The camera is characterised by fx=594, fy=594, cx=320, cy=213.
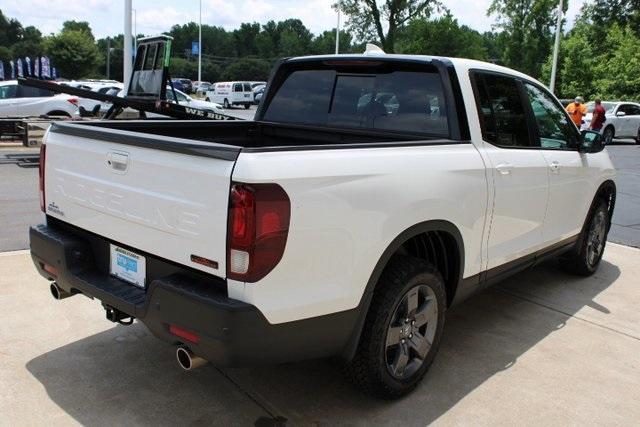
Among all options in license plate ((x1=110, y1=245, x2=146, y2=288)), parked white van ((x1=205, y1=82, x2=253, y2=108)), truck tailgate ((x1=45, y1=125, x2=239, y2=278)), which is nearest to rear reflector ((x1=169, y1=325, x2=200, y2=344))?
truck tailgate ((x1=45, y1=125, x2=239, y2=278))

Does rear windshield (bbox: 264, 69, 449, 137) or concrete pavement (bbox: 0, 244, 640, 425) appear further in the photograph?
rear windshield (bbox: 264, 69, 449, 137)

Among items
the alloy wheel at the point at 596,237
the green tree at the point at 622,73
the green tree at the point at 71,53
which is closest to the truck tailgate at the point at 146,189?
the alloy wheel at the point at 596,237

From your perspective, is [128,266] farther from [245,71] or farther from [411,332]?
[245,71]

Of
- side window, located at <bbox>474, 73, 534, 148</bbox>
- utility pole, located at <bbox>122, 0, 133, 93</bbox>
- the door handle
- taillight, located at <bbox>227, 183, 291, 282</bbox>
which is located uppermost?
utility pole, located at <bbox>122, 0, 133, 93</bbox>

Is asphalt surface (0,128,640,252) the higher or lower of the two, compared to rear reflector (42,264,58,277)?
lower

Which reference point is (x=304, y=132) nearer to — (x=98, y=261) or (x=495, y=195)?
(x=495, y=195)

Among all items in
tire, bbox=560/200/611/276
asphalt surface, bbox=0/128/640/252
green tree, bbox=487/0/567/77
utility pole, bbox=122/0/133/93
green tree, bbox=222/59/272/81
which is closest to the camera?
tire, bbox=560/200/611/276

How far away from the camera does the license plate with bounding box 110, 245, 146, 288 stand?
2.83 meters

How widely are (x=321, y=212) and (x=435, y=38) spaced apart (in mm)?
55416

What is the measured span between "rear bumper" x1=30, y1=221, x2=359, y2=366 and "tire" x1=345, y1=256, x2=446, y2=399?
215mm

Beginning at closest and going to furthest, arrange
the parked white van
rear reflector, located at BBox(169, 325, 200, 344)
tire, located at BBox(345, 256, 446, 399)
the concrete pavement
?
rear reflector, located at BBox(169, 325, 200, 344)
tire, located at BBox(345, 256, 446, 399)
the concrete pavement
the parked white van

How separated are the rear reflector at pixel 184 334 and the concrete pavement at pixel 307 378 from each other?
66 cm

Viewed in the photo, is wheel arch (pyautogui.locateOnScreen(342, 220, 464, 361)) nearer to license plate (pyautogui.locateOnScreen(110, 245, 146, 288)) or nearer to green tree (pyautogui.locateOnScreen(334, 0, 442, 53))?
license plate (pyautogui.locateOnScreen(110, 245, 146, 288))

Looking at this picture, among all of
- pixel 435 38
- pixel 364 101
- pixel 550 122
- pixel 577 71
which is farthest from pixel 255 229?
pixel 435 38
